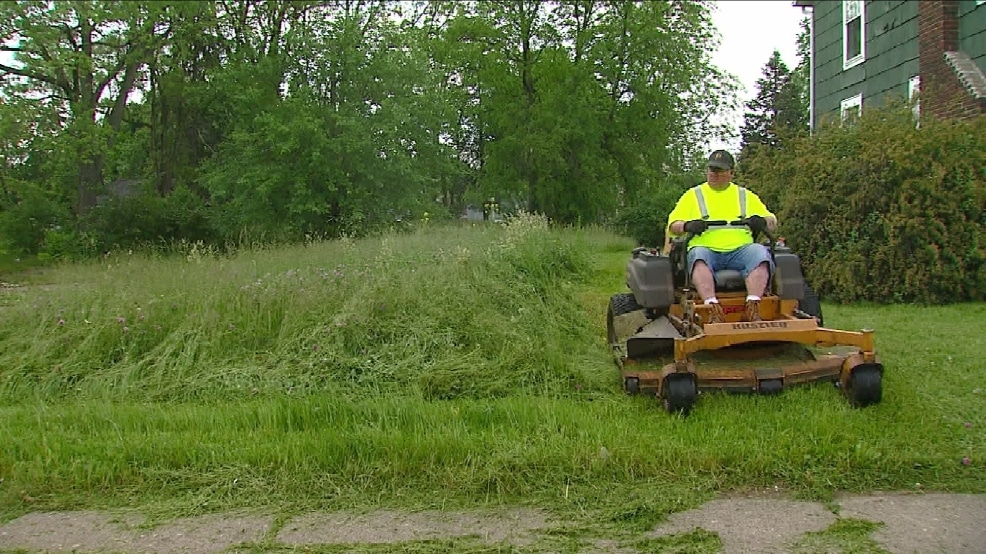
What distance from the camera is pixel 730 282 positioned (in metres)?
5.59

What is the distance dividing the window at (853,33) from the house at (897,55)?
19mm

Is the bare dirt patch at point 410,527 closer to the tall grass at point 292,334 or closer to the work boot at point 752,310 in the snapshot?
the tall grass at point 292,334

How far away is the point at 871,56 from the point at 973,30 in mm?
2780

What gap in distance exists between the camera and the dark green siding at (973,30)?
1205 centimetres

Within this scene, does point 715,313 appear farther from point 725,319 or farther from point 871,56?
point 871,56

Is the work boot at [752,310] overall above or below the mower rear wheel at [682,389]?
above

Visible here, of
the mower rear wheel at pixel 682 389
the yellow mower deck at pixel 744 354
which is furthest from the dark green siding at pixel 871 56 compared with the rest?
the mower rear wheel at pixel 682 389

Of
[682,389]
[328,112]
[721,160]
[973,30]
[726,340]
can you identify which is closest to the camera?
[682,389]

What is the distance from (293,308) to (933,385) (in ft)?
16.4

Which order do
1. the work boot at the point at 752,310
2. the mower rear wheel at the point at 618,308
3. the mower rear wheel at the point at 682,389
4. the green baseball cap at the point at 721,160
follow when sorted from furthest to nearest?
the mower rear wheel at the point at 618,308 → the green baseball cap at the point at 721,160 → the work boot at the point at 752,310 → the mower rear wheel at the point at 682,389

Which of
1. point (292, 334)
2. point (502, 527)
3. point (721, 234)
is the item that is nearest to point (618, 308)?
point (721, 234)

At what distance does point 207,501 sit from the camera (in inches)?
160

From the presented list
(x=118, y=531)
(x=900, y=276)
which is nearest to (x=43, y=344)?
(x=118, y=531)

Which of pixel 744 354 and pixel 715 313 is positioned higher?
pixel 715 313
